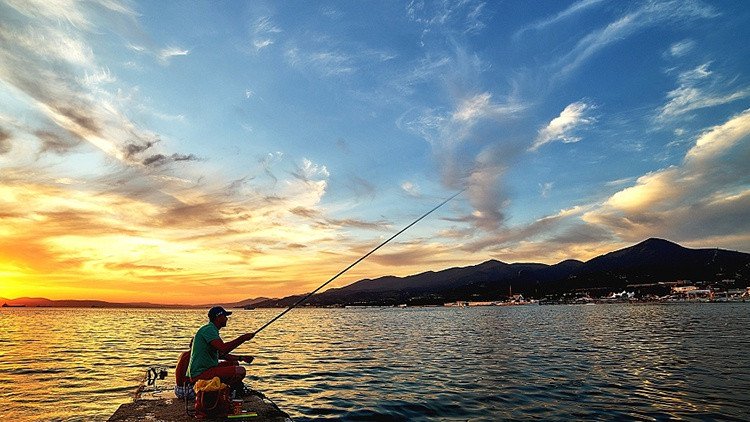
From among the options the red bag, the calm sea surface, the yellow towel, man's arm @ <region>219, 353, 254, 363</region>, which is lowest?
the calm sea surface

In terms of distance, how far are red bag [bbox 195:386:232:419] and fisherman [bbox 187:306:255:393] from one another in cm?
76

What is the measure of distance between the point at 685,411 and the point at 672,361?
1354cm

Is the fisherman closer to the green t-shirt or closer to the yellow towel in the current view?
the green t-shirt

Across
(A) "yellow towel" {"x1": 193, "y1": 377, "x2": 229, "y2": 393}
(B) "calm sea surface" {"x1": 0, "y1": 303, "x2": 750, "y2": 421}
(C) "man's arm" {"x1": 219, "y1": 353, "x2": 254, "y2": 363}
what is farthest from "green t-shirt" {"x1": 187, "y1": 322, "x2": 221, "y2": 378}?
(B) "calm sea surface" {"x1": 0, "y1": 303, "x2": 750, "y2": 421}

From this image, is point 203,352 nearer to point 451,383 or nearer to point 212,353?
point 212,353

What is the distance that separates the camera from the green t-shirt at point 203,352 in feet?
33.4

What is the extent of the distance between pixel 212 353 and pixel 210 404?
1329 millimetres

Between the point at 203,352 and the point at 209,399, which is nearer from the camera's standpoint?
the point at 209,399

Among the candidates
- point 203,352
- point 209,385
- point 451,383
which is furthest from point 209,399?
point 451,383

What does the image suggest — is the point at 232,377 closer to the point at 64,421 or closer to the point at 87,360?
the point at 64,421

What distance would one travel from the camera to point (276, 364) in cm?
2711

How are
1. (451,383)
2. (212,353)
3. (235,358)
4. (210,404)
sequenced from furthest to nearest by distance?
1. (451,383)
2. (235,358)
3. (212,353)
4. (210,404)

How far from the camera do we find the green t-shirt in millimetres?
10180

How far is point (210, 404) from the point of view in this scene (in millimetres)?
9477
